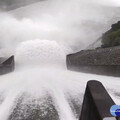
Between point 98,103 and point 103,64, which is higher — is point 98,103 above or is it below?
below

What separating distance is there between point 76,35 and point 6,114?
1635cm

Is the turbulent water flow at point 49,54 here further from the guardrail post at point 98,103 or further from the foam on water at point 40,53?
the guardrail post at point 98,103

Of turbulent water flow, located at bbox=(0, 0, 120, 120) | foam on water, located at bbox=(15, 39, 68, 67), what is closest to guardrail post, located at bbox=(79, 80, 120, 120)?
turbulent water flow, located at bbox=(0, 0, 120, 120)

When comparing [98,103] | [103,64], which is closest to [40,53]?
[103,64]

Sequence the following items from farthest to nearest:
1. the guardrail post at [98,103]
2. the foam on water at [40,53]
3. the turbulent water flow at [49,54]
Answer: the foam on water at [40,53] → the turbulent water flow at [49,54] → the guardrail post at [98,103]

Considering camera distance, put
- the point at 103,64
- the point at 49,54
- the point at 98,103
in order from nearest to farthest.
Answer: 1. the point at 98,103
2. the point at 103,64
3. the point at 49,54

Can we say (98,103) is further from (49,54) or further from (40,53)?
(40,53)

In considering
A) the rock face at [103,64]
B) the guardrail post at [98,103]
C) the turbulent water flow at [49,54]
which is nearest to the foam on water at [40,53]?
the turbulent water flow at [49,54]

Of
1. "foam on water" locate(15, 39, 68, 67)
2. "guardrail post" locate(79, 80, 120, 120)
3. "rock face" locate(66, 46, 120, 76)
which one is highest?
"foam on water" locate(15, 39, 68, 67)

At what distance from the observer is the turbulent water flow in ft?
12.5

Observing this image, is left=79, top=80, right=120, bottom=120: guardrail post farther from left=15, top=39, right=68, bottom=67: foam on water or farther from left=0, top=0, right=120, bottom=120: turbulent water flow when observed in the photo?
left=15, top=39, right=68, bottom=67: foam on water

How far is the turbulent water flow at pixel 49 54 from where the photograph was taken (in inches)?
150

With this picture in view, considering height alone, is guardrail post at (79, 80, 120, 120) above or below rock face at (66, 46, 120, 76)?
below

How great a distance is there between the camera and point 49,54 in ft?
45.2
